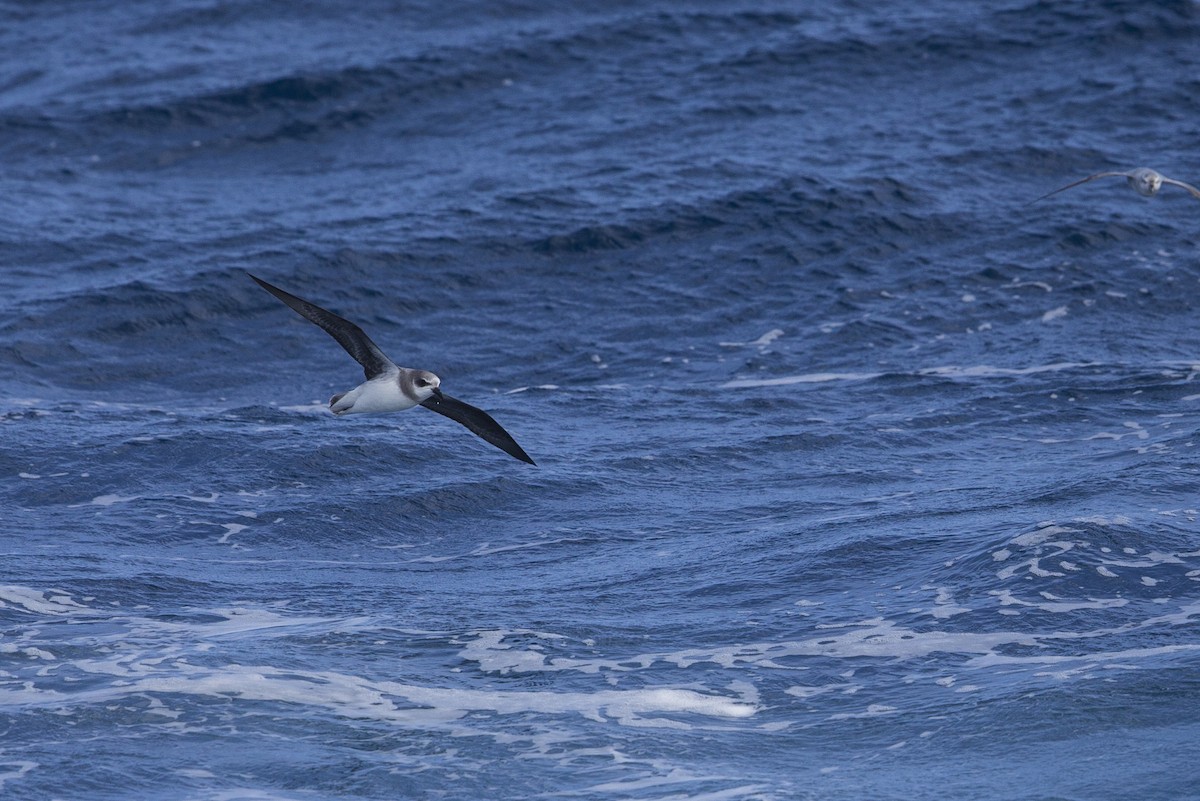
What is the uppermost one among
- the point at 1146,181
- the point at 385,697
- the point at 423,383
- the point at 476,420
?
the point at 1146,181

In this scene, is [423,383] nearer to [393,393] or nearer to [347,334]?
[393,393]

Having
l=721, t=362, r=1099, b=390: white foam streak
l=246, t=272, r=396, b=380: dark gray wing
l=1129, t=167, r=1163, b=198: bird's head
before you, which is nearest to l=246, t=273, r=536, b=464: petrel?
l=246, t=272, r=396, b=380: dark gray wing

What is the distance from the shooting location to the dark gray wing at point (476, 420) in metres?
16.1

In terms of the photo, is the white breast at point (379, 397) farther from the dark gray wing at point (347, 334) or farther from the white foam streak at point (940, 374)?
the white foam streak at point (940, 374)

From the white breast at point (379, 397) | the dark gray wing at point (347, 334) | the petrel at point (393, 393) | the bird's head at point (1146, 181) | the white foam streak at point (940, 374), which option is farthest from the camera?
the white foam streak at point (940, 374)

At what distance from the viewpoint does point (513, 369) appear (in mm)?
25781

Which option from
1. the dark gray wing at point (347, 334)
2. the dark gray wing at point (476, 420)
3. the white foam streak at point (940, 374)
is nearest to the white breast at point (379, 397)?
the dark gray wing at point (347, 334)

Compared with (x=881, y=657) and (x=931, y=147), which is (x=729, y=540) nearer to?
(x=881, y=657)

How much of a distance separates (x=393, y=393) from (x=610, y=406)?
Result: 9041 mm

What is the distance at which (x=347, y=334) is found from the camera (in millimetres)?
15164

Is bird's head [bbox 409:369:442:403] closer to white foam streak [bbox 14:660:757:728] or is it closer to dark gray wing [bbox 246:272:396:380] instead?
dark gray wing [bbox 246:272:396:380]

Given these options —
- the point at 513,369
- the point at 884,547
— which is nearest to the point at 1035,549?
the point at 884,547

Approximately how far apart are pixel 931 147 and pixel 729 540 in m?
14.9

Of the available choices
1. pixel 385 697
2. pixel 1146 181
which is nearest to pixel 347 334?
pixel 385 697
